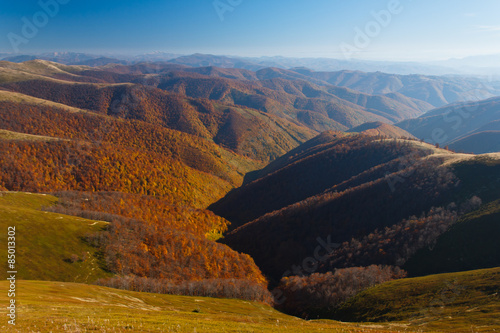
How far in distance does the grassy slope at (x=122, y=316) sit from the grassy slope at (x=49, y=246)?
32839mm

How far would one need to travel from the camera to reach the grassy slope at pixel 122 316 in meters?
29.4

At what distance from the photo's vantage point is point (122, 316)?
38.3 m

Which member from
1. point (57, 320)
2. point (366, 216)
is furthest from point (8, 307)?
point (366, 216)

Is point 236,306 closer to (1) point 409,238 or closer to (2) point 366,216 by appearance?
(1) point 409,238

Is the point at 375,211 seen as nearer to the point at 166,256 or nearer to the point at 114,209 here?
the point at 166,256

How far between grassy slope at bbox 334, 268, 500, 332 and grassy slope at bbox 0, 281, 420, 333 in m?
13.1

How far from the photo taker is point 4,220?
332 ft

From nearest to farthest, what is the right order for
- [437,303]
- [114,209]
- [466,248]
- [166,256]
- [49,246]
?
[437,303], [466,248], [49,246], [166,256], [114,209]

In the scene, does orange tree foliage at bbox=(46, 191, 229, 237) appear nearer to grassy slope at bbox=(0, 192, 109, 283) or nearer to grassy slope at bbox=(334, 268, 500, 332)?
grassy slope at bbox=(0, 192, 109, 283)

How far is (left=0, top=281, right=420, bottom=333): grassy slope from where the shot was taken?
29422 mm

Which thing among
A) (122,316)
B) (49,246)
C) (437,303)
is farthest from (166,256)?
(437,303)

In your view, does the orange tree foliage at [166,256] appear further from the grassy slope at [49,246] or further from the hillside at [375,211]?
the hillside at [375,211]

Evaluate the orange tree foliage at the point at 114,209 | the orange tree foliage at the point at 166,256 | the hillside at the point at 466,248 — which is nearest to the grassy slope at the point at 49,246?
the orange tree foliage at the point at 166,256

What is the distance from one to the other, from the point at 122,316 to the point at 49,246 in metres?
90.8
